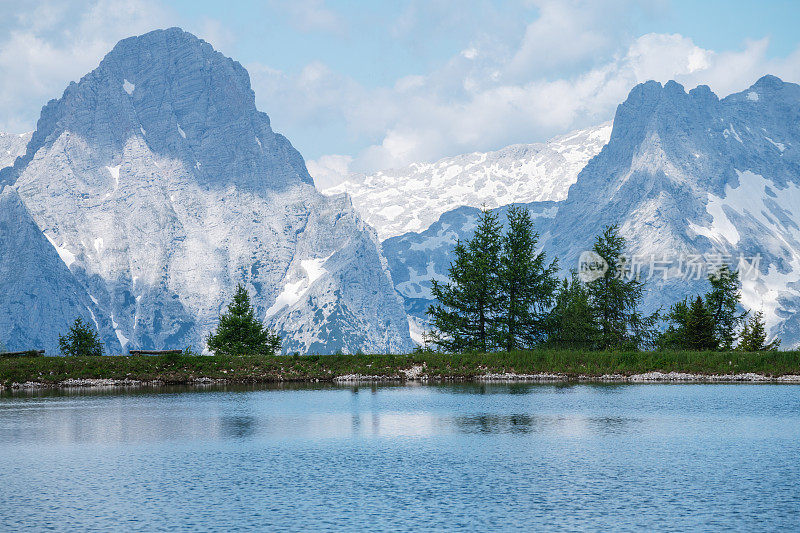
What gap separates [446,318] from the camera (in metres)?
85.9

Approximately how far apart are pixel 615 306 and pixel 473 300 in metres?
15.9

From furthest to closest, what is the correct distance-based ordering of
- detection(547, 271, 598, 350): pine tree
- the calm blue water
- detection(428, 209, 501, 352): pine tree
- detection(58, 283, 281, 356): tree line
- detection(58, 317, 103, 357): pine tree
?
1. detection(58, 283, 281, 356): tree line
2. detection(58, 317, 103, 357): pine tree
3. detection(428, 209, 501, 352): pine tree
4. detection(547, 271, 598, 350): pine tree
5. the calm blue water

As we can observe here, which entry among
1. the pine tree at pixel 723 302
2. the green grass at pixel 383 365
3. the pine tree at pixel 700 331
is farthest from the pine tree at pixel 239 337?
the pine tree at pixel 723 302

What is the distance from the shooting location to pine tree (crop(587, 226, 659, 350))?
86500mm

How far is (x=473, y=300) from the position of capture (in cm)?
8456

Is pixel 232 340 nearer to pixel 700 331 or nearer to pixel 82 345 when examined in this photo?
pixel 82 345

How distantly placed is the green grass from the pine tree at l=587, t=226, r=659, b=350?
7.63 m

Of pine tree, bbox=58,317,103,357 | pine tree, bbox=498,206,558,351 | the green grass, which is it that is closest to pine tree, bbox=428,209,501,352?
pine tree, bbox=498,206,558,351

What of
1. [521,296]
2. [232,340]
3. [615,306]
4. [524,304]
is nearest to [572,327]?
[524,304]

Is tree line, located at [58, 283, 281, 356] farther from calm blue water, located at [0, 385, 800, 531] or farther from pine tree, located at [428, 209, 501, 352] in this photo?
calm blue water, located at [0, 385, 800, 531]

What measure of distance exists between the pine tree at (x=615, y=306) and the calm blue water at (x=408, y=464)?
2657cm

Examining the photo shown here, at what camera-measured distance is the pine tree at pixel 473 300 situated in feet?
276

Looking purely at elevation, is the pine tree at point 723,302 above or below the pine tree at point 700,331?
above

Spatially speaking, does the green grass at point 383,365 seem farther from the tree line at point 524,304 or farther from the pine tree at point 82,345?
the pine tree at point 82,345
